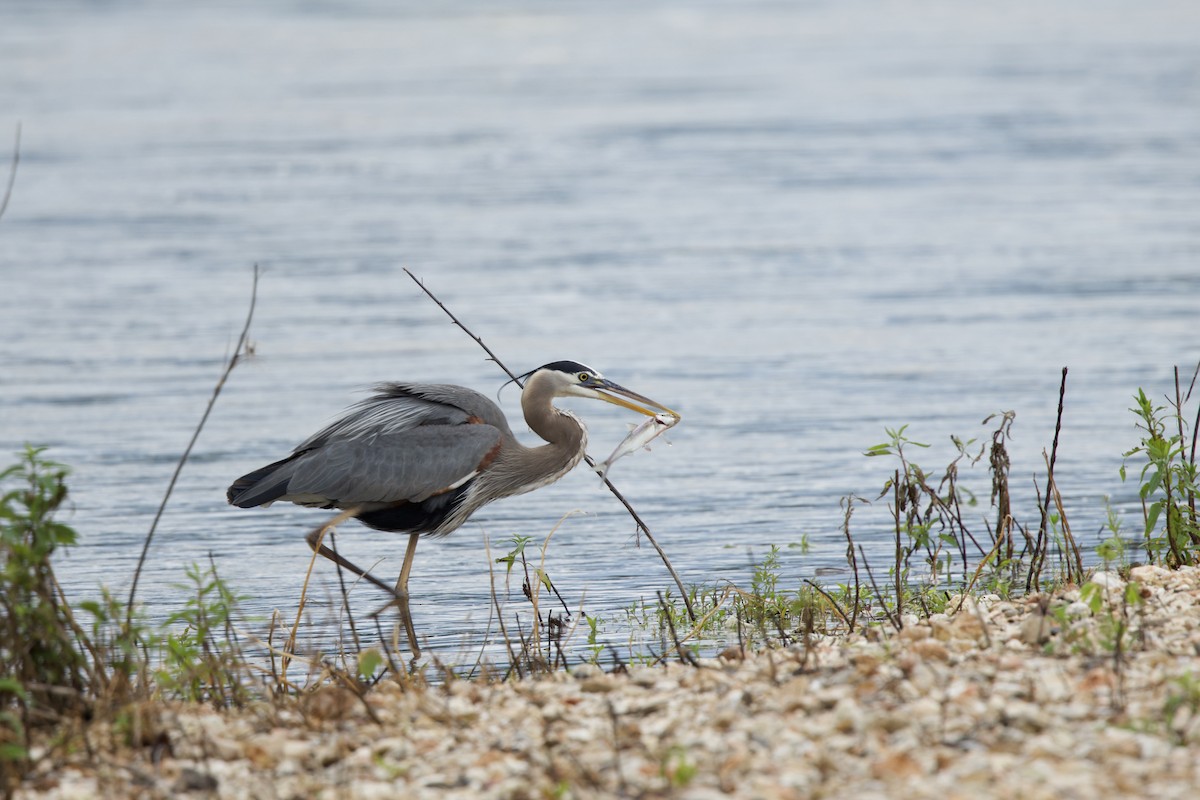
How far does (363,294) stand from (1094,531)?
8.40 m

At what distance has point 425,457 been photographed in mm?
7648

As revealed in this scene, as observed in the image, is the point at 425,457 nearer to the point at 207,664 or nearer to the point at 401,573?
the point at 401,573

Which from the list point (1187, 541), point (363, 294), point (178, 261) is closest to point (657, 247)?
point (363, 294)

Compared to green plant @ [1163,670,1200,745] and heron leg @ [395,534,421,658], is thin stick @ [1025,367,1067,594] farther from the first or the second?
heron leg @ [395,534,421,658]

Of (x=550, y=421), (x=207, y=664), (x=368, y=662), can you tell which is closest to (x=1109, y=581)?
(x=368, y=662)

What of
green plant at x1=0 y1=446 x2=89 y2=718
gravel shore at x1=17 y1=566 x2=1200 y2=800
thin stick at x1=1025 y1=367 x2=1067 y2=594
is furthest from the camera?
thin stick at x1=1025 y1=367 x2=1067 y2=594

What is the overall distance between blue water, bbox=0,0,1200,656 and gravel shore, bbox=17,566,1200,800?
59.3 inches

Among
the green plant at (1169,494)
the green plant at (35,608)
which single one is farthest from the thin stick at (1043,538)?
the green plant at (35,608)

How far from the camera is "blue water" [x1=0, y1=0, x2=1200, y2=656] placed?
9289 millimetres

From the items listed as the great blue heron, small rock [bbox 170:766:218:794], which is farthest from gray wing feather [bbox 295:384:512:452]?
small rock [bbox 170:766:218:794]

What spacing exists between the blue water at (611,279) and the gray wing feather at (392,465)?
0.57 meters

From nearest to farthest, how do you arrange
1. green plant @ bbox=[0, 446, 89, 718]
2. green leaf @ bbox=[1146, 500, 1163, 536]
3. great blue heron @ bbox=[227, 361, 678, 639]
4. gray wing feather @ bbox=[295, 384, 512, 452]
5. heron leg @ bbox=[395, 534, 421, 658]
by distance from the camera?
1. green plant @ bbox=[0, 446, 89, 718]
2. green leaf @ bbox=[1146, 500, 1163, 536]
3. heron leg @ bbox=[395, 534, 421, 658]
4. great blue heron @ bbox=[227, 361, 678, 639]
5. gray wing feather @ bbox=[295, 384, 512, 452]

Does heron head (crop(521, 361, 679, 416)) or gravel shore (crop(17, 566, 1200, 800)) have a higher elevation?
heron head (crop(521, 361, 679, 416))

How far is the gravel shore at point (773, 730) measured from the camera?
425cm
